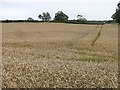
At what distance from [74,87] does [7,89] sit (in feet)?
8.03

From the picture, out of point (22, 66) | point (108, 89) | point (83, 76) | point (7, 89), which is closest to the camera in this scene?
point (7, 89)

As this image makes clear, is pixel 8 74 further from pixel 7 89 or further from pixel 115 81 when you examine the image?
pixel 115 81

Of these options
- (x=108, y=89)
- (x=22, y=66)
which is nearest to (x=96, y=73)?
(x=108, y=89)

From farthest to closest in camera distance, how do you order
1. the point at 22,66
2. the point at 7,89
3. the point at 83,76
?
the point at 22,66, the point at 83,76, the point at 7,89

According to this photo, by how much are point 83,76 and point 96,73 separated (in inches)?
40.1

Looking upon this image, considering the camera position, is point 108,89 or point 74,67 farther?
point 74,67

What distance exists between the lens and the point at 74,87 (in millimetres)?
12719

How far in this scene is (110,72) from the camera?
15258 mm

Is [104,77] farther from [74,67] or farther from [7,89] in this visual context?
[7,89]

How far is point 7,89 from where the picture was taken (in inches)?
478

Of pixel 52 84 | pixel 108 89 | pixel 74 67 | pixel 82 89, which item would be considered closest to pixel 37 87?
pixel 52 84

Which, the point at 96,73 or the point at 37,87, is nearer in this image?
the point at 37,87

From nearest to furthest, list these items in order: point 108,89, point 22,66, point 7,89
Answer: point 7,89
point 108,89
point 22,66

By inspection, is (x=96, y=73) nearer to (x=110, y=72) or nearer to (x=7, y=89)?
(x=110, y=72)
